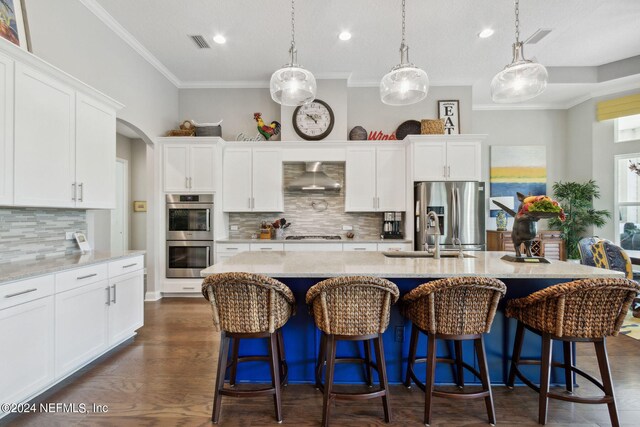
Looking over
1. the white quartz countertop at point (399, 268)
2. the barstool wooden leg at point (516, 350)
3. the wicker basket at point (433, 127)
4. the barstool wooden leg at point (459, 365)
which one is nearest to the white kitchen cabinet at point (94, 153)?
the white quartz countertop at point (399, 268)

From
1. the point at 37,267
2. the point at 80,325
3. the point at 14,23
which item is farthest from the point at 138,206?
the point at 37,267

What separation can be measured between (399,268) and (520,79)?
1.67 m

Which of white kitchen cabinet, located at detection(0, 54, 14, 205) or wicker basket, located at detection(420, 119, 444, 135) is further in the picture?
wicker basket, located at detection(420, 119, 444, 135)

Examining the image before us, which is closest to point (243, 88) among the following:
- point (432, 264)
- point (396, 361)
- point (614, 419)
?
point (432, 264)

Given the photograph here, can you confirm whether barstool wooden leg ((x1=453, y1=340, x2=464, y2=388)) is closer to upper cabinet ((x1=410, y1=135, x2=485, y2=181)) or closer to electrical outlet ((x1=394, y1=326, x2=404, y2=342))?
electrical outlet ((x1=394, y1=326, x2=404, y2=342))

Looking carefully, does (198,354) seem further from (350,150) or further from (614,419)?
(350,150)

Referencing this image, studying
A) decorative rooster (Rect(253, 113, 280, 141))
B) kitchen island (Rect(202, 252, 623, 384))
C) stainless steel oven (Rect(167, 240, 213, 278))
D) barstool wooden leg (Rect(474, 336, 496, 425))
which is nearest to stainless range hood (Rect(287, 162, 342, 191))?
decorative rooster (Rect(253, 113, 280, 141))

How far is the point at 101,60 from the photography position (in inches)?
133

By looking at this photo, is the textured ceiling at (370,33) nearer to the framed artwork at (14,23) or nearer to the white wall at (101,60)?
the white wall at (101,60)

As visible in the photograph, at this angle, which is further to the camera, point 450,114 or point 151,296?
point 450,114

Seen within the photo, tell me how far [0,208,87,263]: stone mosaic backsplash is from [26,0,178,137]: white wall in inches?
53.6

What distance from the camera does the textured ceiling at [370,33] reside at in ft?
10.5

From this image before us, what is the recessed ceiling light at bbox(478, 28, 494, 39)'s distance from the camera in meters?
3.58

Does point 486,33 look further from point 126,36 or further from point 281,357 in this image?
point 126,36
